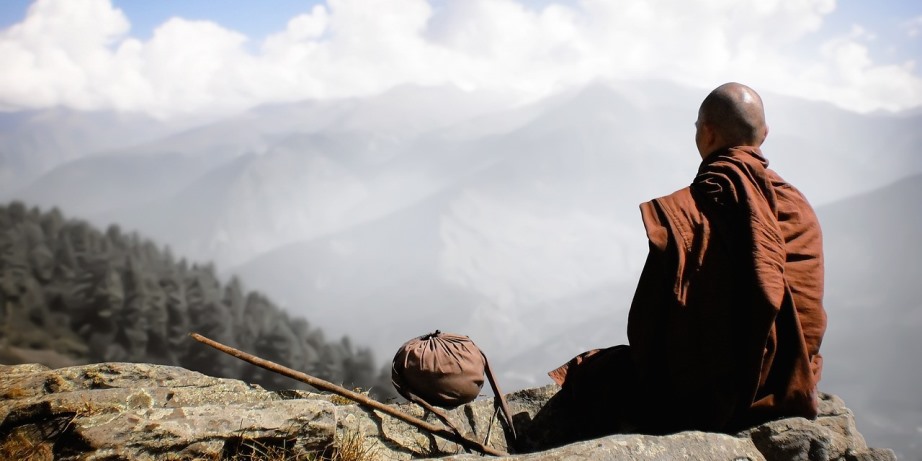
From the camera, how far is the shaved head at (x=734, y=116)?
3963mm

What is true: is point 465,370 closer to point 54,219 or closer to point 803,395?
point 803,395

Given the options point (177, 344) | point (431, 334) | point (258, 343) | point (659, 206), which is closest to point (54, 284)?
point (177, 344)

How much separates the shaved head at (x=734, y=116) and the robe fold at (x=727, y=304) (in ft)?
0.28

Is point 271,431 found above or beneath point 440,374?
beneath

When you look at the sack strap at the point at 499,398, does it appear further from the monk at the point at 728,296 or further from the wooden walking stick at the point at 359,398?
the monk at the point at 728,296

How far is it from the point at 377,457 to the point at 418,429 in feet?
1.57

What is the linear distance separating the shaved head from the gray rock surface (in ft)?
5.27

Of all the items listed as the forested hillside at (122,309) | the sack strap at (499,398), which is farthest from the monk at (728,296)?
the forested hillside at (122,309)

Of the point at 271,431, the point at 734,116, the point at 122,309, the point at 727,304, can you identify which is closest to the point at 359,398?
the point at 271,431

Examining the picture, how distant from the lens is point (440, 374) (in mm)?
4422

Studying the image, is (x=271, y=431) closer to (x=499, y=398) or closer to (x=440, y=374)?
(x=440, y=374)

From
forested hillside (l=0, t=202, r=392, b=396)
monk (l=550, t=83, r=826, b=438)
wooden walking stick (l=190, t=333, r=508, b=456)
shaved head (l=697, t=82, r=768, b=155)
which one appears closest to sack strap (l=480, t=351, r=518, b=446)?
wooden walking stick (l=190, t=333, r=508, b=456)

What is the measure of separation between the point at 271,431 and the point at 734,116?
10.0ft

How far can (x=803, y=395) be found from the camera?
374 cm
